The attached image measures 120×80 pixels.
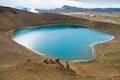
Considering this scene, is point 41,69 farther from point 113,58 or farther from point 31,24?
point 31,24

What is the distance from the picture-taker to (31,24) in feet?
412

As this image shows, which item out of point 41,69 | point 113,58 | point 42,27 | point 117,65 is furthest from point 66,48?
point 42,27

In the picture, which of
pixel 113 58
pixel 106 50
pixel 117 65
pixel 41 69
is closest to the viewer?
pixel 41 69

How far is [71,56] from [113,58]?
32.3ft

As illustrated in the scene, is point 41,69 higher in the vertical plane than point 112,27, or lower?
higher

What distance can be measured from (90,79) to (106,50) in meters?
34.6

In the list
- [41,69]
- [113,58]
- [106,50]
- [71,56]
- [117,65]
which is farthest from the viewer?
[106,50]

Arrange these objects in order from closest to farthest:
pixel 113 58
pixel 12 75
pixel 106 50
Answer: pixel 12 75 → pixel 113 58 → pixel 106 50

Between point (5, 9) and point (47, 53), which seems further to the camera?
point (5, 9)

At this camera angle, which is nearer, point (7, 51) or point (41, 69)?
point (41, 69)

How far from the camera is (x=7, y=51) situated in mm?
57438

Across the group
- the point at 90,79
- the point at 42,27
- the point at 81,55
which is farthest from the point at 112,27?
the point at 90,79

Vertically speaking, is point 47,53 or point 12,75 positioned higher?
point 12,75

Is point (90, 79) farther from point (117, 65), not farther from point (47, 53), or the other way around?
point (47, 53)
